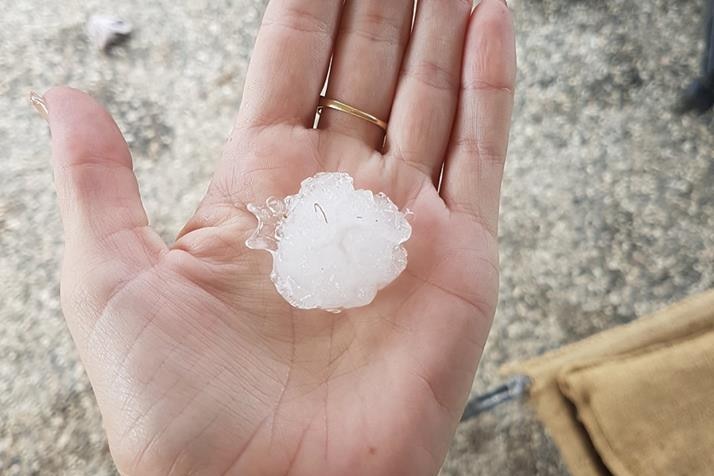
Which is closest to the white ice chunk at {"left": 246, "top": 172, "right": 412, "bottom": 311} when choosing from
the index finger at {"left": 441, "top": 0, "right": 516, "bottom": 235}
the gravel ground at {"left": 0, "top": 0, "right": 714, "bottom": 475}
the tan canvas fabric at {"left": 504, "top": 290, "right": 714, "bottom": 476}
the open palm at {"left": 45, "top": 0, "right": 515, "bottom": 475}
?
the open palm at {"left": 45, "top": 0, "right": 515, "bottom": 475}

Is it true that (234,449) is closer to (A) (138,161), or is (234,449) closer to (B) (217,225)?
(B) (217,225)

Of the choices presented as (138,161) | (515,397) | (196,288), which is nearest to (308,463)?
(196,288)

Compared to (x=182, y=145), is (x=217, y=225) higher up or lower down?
higher up

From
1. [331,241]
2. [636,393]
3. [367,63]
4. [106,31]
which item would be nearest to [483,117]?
[367,63]

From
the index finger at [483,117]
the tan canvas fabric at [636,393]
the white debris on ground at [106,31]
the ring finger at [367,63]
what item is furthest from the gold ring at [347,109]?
the white debris on ground at [106,31]

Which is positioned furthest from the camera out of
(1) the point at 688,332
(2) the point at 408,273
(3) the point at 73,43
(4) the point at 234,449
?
(3) the point at 73,43

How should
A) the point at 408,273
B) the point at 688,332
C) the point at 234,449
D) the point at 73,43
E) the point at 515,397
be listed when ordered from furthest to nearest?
the point at 73,43, the point at 515,397, the point at 688,332, the point at 408,273, the point at 234,449

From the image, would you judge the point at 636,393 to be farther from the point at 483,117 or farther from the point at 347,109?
the point at 347,109
